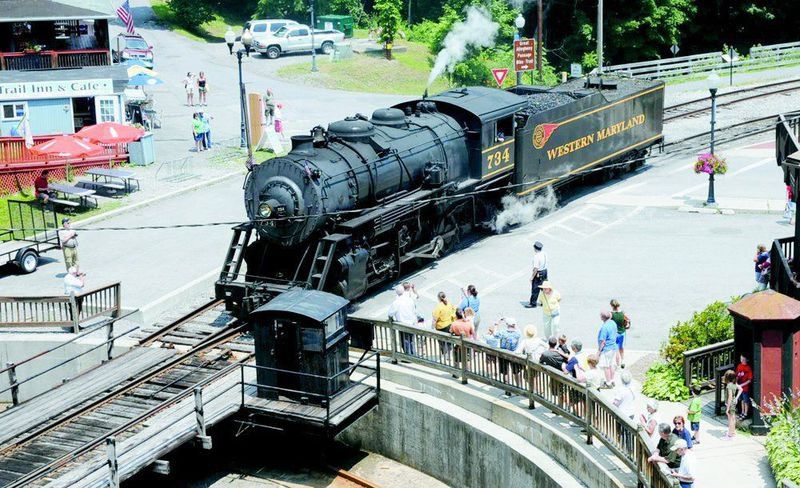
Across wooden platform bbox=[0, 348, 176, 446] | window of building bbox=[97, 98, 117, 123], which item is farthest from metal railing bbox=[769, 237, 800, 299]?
window of building bbox=[97, 98, 117, 123]

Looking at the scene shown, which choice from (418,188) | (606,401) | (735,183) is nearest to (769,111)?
(735,183)

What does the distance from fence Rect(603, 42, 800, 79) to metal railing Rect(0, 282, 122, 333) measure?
3017cm

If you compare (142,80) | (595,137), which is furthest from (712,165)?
(142,80)

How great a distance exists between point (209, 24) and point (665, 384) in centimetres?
5278

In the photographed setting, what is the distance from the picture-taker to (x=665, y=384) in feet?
59.2

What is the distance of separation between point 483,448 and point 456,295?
6.13 meters

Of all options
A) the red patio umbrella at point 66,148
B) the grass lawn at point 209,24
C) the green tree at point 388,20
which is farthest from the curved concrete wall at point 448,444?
the grass lawn at point 209,24

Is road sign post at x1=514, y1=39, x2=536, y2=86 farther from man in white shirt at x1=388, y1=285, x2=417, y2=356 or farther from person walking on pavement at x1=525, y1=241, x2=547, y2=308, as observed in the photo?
man in white shirt at x1=388, y1=285, x2=417, y2=356

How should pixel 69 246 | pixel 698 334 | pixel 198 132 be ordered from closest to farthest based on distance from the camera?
pixel 698 334 < pixel 69 246 < pixel 198 132

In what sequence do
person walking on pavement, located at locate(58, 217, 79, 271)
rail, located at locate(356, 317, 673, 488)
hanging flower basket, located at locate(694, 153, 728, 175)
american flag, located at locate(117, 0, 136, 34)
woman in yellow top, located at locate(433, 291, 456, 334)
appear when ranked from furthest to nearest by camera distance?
american flag, located at locate(117, 0, 136, 34), hanging flower basket, located at locate(694, 153, 728, 175), person walking on pavement, located at locate(58, 217, 79, 271), woman in yellow top, located at locate(433, 291, 456, 334), rail, located at locate(356, 317, 673, 488)

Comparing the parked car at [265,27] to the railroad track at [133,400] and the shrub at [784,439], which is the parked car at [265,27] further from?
the shrub at [784,439]

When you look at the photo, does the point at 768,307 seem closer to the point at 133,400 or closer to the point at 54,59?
the point at 133,400

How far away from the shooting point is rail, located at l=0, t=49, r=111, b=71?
129 ft

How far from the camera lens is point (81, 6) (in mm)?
41094
